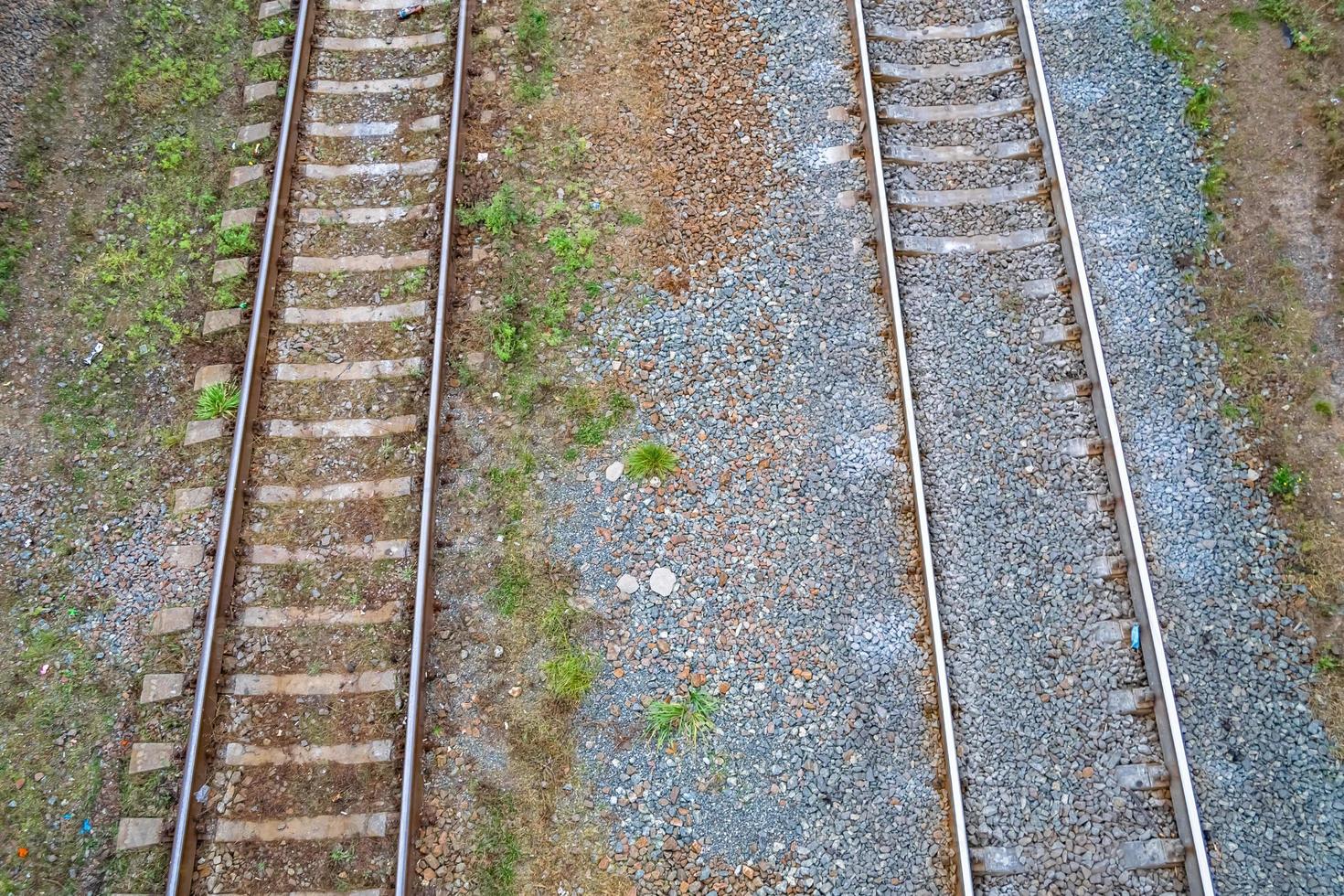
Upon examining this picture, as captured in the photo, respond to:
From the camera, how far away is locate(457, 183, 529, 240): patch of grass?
7.80 m

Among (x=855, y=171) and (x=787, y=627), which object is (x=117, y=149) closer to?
(x=855, y=171)

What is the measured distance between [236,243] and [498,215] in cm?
216

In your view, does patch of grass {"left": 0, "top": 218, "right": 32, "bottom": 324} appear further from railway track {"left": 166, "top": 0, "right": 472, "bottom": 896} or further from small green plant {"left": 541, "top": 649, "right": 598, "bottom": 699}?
small green plant {"left": 541, "top": 649, "right": 598, "bottom": 699}

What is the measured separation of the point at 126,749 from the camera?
623 cm

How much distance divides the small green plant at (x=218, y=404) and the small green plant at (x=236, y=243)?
4.09 feet

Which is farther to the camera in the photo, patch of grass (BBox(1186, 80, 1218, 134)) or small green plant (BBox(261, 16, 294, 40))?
small green plant (BBox(261, 16, 294, 40))

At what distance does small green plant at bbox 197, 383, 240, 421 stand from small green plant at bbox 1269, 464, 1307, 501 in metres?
7.48

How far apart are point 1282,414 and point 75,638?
28.2 ft

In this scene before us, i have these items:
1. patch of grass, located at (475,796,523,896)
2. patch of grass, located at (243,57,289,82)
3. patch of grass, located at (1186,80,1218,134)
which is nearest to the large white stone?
patch of grass, located at (475,796,523,896)

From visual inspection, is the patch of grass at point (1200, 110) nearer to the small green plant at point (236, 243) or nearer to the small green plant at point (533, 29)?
the small green plant at point (533, 29)

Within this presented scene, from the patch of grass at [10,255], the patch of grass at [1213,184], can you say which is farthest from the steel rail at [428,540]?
the patch of grass at [1213,184]

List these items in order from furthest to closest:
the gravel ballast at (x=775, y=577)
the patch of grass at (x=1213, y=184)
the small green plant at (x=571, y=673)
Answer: the patch of grass at (x=1213, y=184)
the small green plant at (x=571, y=673)
the gravel ballast at (x=775, y=577)

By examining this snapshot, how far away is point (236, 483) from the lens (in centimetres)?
681

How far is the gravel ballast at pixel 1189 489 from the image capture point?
5.60 meters
